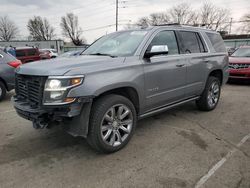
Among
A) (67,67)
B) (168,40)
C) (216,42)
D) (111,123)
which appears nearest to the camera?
(67,67)

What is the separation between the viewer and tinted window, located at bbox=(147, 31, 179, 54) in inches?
151

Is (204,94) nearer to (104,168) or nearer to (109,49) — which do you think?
(109,49)

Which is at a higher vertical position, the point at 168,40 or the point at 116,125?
the point at 168,40

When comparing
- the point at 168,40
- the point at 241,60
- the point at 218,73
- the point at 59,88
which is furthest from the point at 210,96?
the point at 241,60

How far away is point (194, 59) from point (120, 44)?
1.60 meters

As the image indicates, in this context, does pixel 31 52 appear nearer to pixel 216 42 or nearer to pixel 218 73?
pixel 216 42

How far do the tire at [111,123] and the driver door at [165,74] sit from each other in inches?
19.2

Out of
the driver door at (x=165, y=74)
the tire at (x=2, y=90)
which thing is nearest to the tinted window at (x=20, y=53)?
the tire at (x=2, y=90)

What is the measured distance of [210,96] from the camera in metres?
5.23

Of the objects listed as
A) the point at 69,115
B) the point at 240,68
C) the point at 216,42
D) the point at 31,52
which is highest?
the point at 216,42

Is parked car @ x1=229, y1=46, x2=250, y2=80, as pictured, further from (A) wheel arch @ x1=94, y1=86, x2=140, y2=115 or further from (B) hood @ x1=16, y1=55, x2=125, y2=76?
(B) hood @ x1=16, y1=55, x2=125, y2=76

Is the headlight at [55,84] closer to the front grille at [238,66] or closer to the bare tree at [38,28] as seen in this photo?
the front grille at [238,66]

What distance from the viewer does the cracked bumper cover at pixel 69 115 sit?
8.89ft

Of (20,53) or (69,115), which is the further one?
(20,53)
